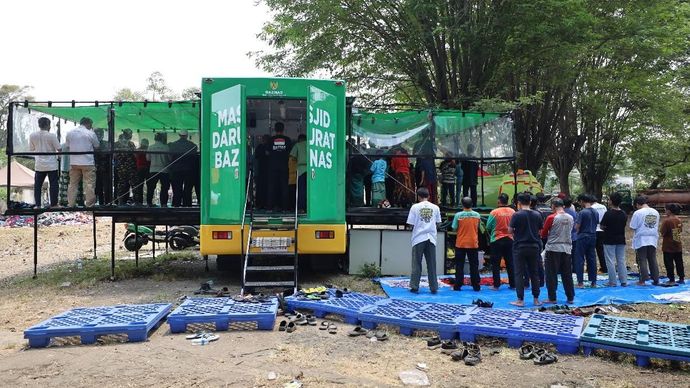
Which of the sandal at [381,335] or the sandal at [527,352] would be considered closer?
the sandal at [527,352]

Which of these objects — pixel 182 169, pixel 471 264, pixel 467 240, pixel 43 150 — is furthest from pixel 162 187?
pixel 471 264

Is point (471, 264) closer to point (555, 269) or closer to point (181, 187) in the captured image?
point (555, 269)

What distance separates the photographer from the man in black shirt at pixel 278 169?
33.5 feet

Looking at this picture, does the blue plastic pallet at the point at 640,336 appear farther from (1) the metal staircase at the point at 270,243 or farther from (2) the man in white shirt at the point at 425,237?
(1) the metal staircase at the point at 270,243

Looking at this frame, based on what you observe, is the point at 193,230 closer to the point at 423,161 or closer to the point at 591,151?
the point at 423,161

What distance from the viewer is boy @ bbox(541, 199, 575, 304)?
7496 mm

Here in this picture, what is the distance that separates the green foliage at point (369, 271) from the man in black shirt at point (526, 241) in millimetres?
3239

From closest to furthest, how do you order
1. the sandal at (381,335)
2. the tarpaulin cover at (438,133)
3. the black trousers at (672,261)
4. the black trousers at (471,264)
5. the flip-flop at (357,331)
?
the sandal at (381,335) < the flip-flop at (357,331) < the black trousers at (471,264) < the black trousers at (672,261) < the tarpaulin cover at (438,133)

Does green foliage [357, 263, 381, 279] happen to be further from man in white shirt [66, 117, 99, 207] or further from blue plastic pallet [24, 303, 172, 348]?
man in white shirt [66, 117, 99, 207]

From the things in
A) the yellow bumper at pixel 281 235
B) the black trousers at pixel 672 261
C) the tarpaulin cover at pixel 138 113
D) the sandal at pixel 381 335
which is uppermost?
the tarpaulin cover at pixel 138 113

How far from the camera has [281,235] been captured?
29.3 feet

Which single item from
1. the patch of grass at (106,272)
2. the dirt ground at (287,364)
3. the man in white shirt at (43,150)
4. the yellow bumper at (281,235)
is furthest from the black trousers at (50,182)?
the dirt ground at (287,364)

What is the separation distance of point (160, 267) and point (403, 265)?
17.4 feet

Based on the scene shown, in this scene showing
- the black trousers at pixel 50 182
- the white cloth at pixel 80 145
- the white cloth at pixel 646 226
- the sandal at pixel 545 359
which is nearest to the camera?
the sandal at pixel 545 359
